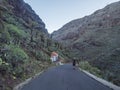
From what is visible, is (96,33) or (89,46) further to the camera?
(96,33)

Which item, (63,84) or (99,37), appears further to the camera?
(99,37)

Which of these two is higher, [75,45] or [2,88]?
[75,45]

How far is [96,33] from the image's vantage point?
140625 mm

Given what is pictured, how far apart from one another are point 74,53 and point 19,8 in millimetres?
49862

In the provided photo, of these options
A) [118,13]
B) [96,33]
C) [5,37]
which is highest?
[118,13]

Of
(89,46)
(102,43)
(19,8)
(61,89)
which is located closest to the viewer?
(61,89)

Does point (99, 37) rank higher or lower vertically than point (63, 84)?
higher

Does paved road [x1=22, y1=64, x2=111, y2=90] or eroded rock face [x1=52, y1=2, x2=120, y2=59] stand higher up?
eroded rock face [x1=52, y1=2, x2=120, y2=59]

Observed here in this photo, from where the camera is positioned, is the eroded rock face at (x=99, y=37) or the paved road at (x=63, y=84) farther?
the eroded rock face at (x=99, y=37)

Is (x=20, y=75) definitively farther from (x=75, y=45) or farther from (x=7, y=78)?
(x=75, y=45)

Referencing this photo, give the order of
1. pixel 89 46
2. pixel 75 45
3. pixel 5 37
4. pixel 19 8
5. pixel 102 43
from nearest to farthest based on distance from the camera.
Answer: pixel 5 37 < pixel 19 8 < pixel 102 43 < pixel 89 46 < pixel 75 45

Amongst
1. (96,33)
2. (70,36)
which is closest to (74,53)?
(96,33)

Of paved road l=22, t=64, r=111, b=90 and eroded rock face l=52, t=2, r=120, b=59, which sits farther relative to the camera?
eroded rock face l=52, t=2, r=120, b=59

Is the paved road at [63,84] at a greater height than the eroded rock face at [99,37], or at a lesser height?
lesser
